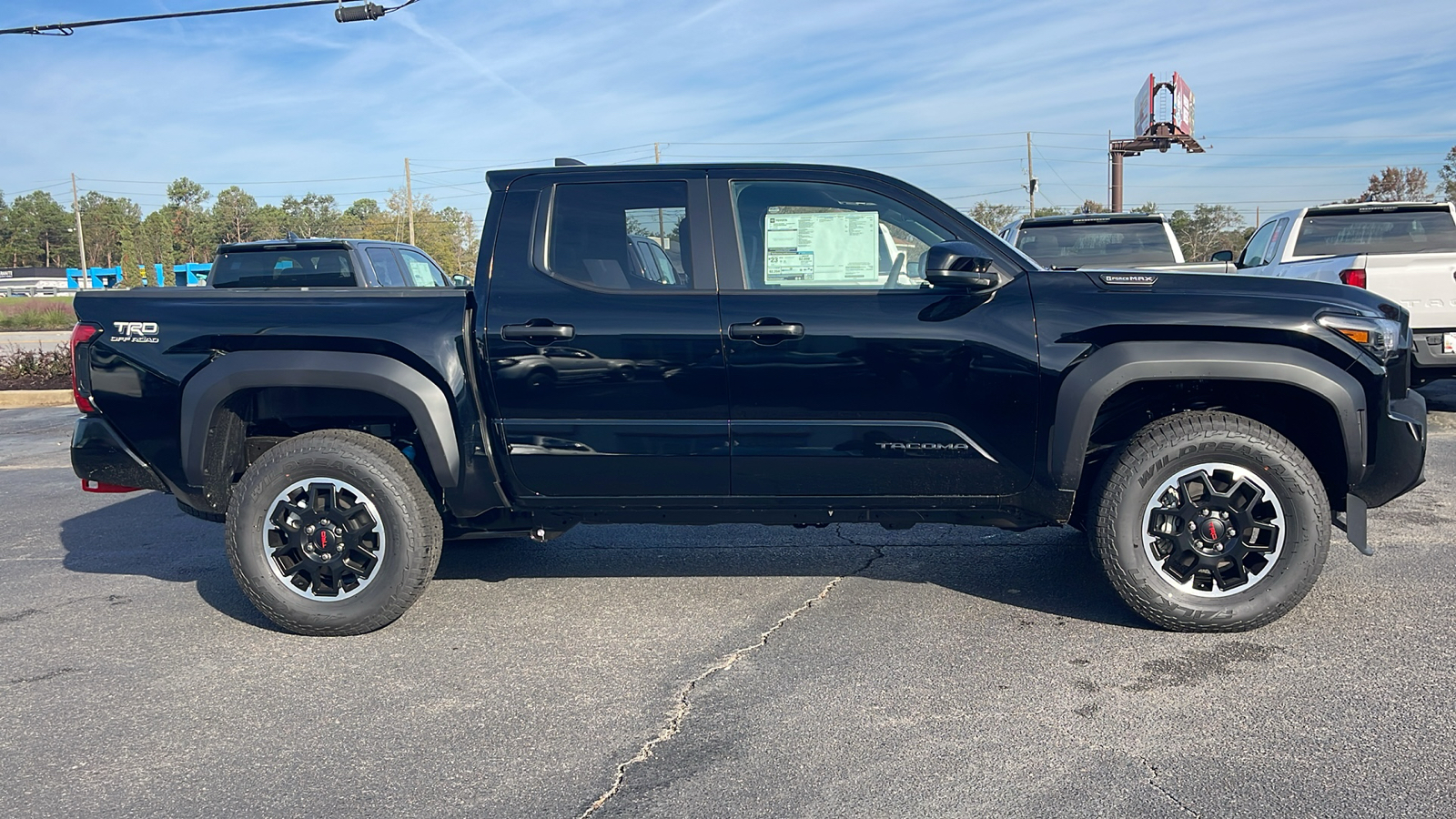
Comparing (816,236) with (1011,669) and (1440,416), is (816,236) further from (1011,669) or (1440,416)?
(1440,416)

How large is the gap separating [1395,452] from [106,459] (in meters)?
5.19

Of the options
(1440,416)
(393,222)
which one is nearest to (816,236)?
(1440,416)

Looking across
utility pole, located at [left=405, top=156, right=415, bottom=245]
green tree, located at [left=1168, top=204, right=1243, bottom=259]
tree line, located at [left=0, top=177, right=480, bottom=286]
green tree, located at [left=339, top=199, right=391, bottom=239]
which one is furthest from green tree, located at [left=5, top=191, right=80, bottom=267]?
green tree, located at [left=1168, top=204, right=1243, bottom=259]

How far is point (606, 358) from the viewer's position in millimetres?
4160

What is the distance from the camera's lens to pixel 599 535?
605 centimetres

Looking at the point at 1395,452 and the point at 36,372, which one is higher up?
the point at 36,372

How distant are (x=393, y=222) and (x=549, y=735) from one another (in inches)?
2686

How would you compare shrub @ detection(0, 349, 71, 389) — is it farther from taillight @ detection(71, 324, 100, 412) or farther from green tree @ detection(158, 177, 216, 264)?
green tree @ detection(158, 177, 216, 264)

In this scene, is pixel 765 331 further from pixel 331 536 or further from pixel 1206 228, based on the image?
pixel 1206 228

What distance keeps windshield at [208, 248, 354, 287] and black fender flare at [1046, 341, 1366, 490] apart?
27.5 feet

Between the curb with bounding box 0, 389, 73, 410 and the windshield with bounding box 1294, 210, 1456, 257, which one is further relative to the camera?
the curb with bounding box 0, 389, 73, 410

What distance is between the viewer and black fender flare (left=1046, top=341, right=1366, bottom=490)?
154 inches

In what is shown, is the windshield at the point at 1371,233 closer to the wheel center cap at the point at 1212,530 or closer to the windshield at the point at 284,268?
the wheel center cap at the point at 1212,530

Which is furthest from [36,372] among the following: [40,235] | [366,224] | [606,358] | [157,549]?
[40,235]
